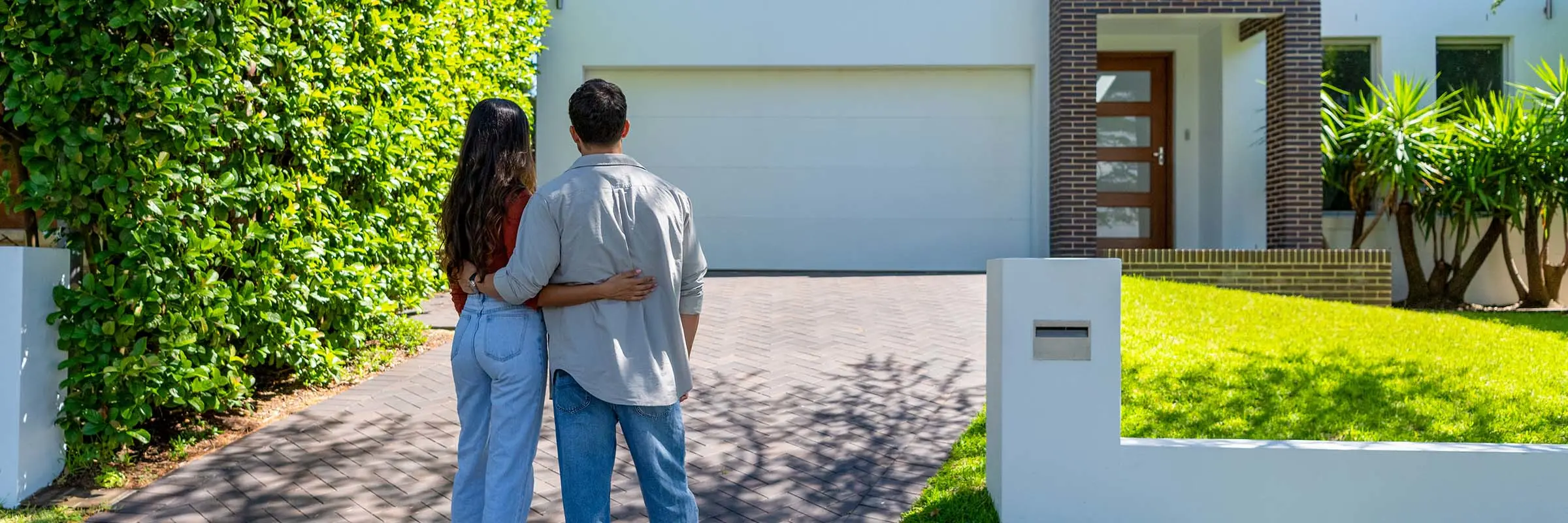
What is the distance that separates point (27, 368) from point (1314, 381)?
6.04 m

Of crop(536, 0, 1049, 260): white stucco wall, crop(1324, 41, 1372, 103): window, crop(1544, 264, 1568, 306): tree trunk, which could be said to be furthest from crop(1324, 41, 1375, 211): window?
crop(536, 0, 1049, 260): white stucco wall

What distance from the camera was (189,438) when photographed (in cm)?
481

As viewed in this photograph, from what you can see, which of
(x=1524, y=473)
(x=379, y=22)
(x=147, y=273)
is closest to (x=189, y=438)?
(x=147, y=273)

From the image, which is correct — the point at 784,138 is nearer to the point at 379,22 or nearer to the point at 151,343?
the point at 379,22

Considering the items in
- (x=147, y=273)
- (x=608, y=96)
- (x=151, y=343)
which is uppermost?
(x=608, y=96)

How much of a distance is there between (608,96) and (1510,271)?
39.9 ft

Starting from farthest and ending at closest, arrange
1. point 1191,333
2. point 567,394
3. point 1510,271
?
point 1510,271 < point 1191,333 < point 567,394

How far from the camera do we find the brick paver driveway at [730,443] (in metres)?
4.12

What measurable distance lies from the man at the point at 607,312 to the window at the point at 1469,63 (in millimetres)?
13138

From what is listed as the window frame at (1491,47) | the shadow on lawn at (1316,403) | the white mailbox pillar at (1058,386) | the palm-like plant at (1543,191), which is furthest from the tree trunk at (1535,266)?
the white mailbox pillar at (1058,386)

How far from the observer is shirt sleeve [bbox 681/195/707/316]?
2.94 meters

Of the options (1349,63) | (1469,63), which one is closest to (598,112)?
(1349,63)

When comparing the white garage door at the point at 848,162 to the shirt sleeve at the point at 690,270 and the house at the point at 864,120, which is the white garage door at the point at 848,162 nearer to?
the house at the point at 864,120

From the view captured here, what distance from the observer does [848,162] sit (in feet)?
39.4
